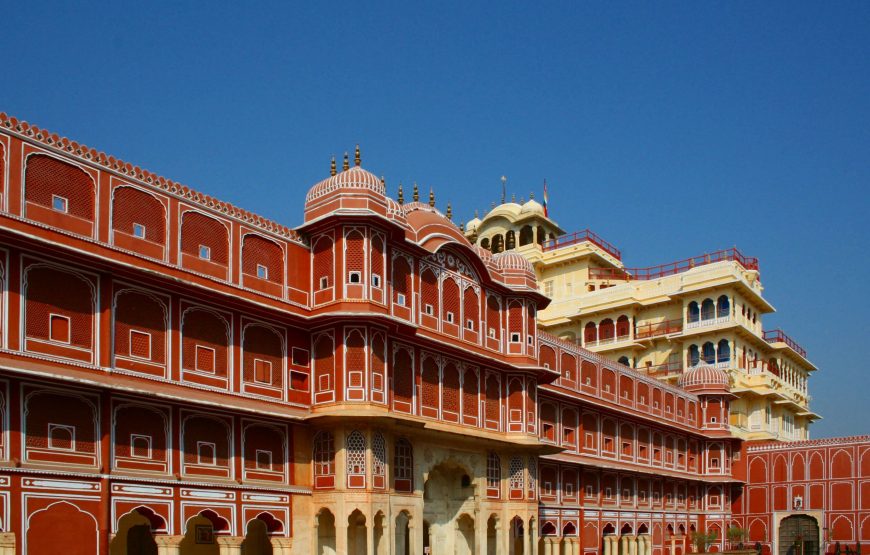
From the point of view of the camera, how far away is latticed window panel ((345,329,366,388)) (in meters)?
28.1

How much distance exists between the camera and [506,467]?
35438 mm

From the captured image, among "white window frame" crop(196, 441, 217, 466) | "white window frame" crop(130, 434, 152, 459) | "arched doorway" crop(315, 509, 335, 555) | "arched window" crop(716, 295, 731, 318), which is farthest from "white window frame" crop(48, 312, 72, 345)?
"arched window" crop(716, 295, 731, 318)

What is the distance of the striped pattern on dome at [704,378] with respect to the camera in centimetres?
5712

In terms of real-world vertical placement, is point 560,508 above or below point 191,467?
below

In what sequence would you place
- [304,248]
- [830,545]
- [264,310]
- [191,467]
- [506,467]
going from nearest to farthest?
[191,467] < [264,310] < [304,248] < [506,467] < [830,545]

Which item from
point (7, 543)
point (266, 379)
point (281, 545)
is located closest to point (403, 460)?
point (281, 545)

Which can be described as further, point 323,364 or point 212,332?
point 323,364

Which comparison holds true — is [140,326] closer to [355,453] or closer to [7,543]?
[7,543]

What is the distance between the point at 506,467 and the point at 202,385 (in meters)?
13.7

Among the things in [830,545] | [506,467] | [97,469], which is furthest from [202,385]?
[830,545]

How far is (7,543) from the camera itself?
66.1 feet

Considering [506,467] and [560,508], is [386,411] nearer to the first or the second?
→ [506,467]

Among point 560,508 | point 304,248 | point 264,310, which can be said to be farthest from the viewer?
point 560,508

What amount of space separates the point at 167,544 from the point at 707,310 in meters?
43.5
